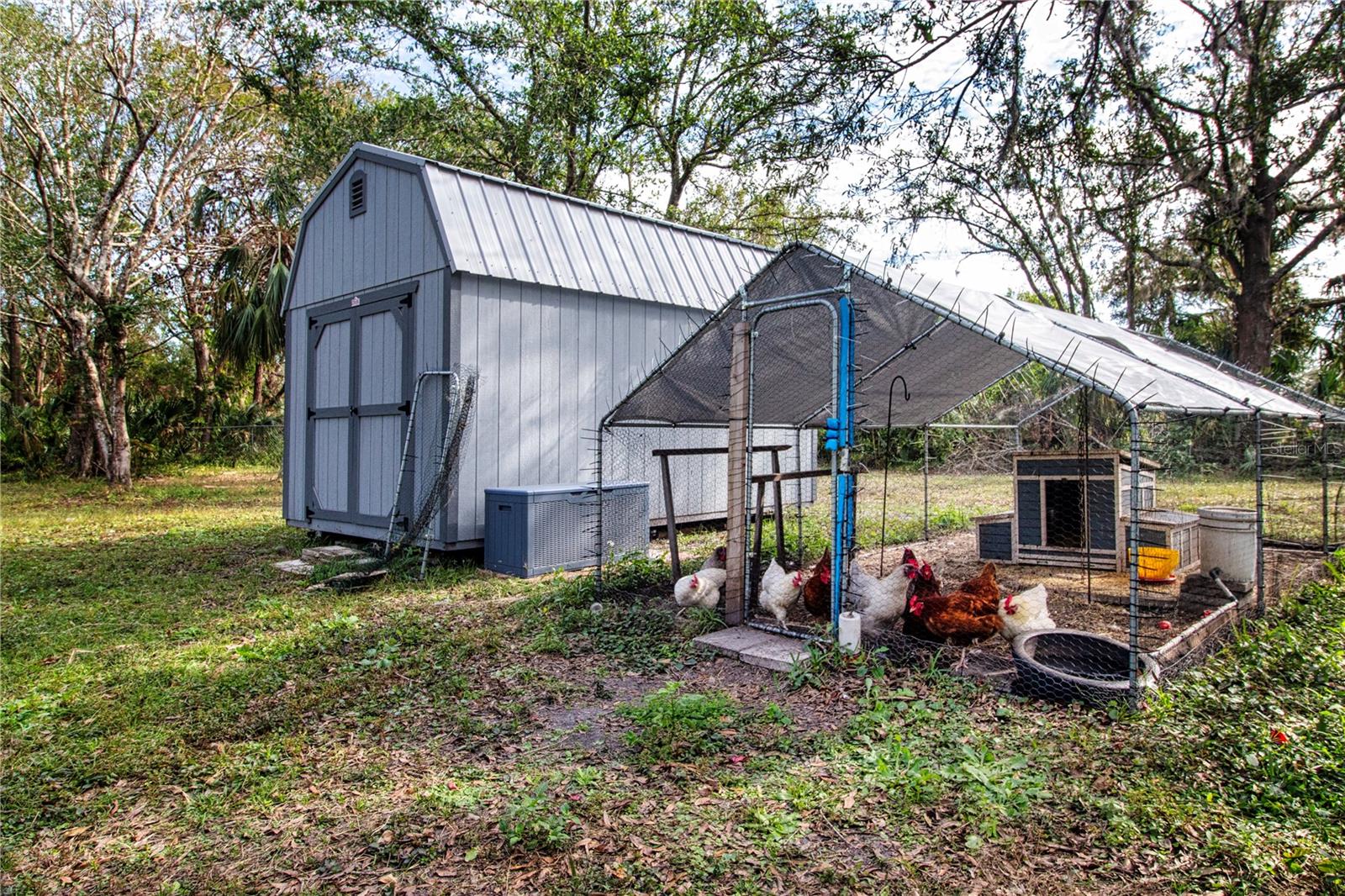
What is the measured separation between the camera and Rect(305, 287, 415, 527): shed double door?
25.2 feet

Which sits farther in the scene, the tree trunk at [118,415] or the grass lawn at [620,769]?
the tree trunk at [118,415]

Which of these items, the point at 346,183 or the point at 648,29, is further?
the point at 648,29

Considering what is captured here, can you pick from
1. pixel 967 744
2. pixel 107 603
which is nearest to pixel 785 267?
pixel 967 744

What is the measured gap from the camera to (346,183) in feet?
27.9

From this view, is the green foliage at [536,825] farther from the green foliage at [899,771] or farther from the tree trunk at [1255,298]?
the tree trunk at [1255,298]

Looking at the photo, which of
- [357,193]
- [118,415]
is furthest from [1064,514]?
[118,415]

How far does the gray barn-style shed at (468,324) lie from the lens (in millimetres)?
7250

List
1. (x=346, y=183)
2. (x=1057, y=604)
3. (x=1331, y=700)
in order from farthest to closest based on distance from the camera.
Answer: (x=346, y=183) → (x=1057, y=604) → (x=1331, y=700)

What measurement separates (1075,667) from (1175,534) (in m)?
2.56

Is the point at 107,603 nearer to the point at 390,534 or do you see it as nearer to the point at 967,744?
the point at 390,534

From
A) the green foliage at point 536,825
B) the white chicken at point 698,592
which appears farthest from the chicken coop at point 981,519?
the green foliage at point 536,825

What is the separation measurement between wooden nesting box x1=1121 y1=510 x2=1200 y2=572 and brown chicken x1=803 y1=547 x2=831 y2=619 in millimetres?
2598

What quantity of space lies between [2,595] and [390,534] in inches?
117

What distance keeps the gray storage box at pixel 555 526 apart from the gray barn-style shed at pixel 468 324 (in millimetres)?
320
